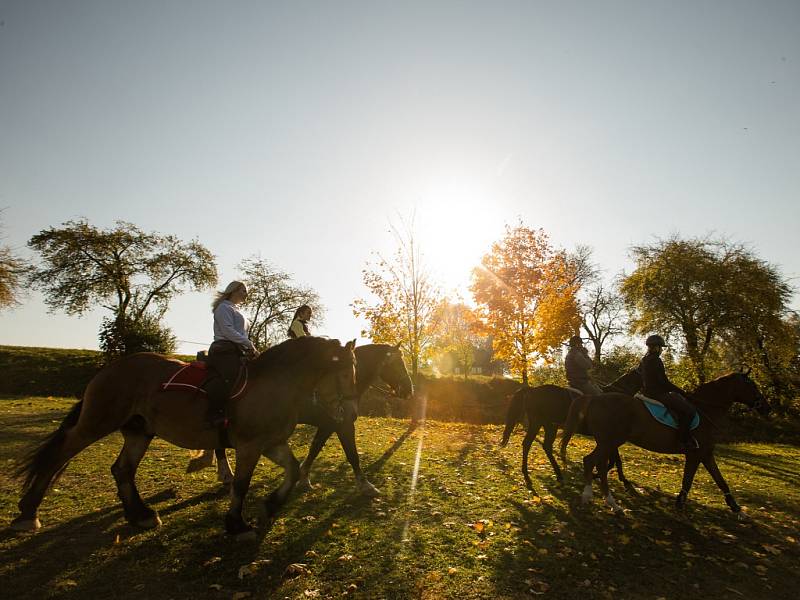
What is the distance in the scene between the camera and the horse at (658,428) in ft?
26.5

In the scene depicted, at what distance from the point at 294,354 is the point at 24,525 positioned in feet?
13.5

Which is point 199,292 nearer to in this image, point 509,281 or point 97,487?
point 509,281

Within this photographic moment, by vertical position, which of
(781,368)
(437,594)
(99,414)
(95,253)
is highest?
(95,253)

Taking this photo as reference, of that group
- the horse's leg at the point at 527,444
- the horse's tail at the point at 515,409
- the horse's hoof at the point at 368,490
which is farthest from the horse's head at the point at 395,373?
the horse's leg at the point at 527,444

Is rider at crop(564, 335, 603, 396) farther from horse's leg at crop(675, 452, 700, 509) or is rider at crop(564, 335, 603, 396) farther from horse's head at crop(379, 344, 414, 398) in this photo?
horse's head at crop(379, 344, 414, 398)

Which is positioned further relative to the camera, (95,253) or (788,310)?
(95,253)

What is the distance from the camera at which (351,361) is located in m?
6.58

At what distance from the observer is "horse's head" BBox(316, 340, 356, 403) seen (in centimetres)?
645

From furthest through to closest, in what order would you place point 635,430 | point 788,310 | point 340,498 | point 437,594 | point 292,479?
point 788,310 → point 635,430 → point 340,498 → point 292,479 → point 437,594

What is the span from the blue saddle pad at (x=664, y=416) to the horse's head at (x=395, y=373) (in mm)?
4884

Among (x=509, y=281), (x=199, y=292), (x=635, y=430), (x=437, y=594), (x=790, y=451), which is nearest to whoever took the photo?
(x=437, y=594)

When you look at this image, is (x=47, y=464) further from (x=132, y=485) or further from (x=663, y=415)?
(x=663, y=415)

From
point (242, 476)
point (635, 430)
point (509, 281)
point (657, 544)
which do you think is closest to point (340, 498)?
point (242, 476)

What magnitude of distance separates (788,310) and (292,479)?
125ft
